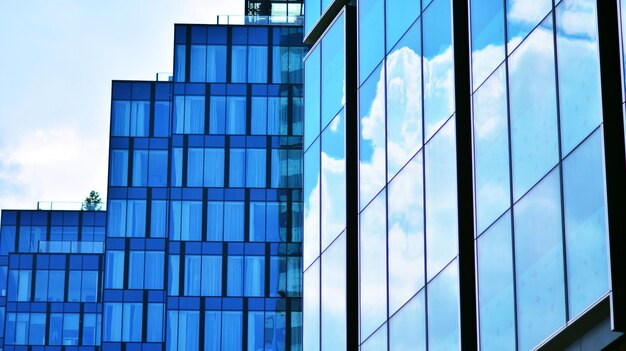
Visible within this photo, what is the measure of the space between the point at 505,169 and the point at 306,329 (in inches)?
598

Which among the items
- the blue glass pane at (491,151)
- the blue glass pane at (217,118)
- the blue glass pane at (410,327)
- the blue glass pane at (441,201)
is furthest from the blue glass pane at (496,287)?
the blue glass pane at (217,118)

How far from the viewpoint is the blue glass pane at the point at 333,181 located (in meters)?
36.4

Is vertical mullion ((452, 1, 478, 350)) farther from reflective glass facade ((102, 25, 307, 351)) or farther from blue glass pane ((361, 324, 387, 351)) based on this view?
reflective glass facade ((102, 25, 307, 351))

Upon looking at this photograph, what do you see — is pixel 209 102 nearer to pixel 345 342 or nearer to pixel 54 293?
pixel 54 293

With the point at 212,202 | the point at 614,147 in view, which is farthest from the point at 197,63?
the point at 614,147

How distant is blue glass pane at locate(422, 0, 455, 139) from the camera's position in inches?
1133

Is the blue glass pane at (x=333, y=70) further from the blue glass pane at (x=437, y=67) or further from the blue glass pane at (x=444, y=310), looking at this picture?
the blue glass pane at (x=444, y=310)

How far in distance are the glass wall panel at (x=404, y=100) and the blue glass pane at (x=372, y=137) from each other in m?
0.60

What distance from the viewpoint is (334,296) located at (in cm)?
3631

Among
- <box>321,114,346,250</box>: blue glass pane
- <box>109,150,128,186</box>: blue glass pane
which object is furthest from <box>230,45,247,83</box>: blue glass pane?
<box>321,114,346,250</box>: blue glass pane

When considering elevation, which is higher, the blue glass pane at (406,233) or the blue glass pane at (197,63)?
the blue glass pane at (197,63)

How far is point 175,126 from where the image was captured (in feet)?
275

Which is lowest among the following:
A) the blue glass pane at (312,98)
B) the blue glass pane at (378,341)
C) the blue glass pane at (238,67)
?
the blue glass pane at (378,341)

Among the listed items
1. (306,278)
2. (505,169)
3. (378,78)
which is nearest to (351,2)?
(378,78)
